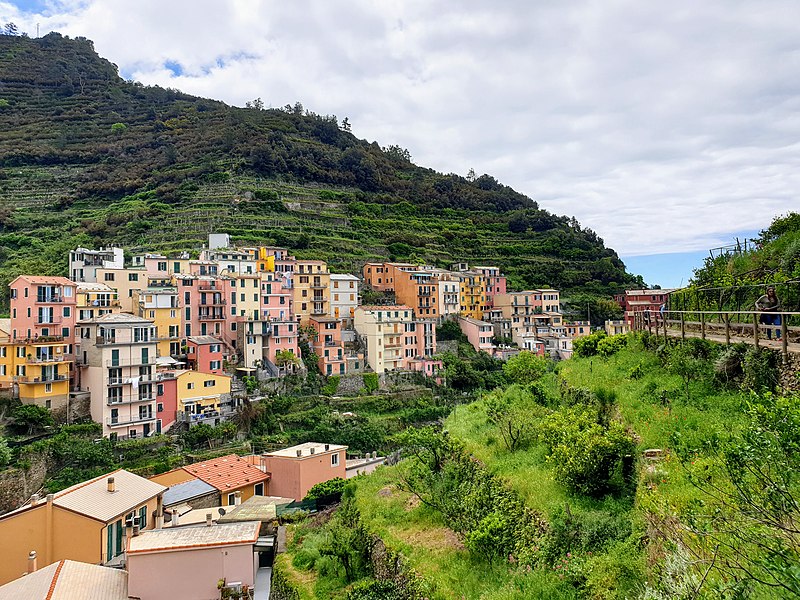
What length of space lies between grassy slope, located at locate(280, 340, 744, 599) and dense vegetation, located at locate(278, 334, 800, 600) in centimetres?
3

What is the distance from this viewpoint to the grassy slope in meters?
6.38

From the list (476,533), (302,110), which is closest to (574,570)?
(476,533)

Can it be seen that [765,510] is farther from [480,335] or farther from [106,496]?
[480,335]

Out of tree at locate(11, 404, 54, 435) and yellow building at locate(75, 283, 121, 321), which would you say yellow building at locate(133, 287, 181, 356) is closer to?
yellow building at locate(75, 283, 121, 321)

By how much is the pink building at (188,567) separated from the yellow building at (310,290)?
31209 millimetres

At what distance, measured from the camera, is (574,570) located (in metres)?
6.59

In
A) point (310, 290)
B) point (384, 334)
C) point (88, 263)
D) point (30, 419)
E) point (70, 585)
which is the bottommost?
point (70, 585)

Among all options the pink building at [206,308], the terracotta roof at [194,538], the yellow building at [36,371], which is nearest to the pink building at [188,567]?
the terracotta roof at [194,538]

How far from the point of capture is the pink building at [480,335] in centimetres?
4918

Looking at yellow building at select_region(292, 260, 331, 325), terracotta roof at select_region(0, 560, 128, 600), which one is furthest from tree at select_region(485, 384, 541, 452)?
yellow building at select_region(292, 260, 331, 325)

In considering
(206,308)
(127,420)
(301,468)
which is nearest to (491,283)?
(206,308)

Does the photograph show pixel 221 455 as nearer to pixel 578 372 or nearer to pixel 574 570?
pixel 578 372

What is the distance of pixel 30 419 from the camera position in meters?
25.9

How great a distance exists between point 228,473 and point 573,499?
66.2ft
